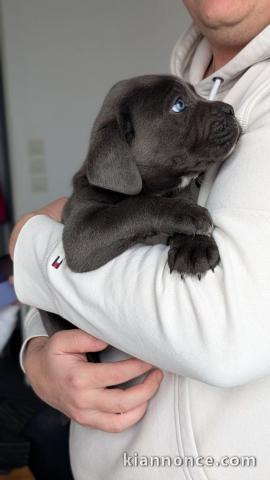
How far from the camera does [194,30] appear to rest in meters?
1.42

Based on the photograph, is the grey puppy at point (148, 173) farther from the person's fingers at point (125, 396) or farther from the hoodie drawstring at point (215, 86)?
the person's fingers at point (125, 396)

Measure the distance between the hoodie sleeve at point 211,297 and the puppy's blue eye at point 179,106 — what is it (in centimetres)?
32

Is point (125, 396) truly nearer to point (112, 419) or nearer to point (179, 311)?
point (112, 419)

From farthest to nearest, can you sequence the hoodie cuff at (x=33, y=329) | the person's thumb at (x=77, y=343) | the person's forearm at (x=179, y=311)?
the hoodie cuff at (x=33, y=329) → the person's thumb at (x=77, y=343) → the person's forearm at (x=179, y=311)

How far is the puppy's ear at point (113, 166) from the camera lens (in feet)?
3.68

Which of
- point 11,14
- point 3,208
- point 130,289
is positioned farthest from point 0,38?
point 130,289

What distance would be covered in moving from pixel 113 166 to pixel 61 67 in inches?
104

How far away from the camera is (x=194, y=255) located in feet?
2.92

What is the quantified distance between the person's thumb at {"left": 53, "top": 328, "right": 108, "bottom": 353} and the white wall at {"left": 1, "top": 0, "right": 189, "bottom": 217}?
253 centimetres

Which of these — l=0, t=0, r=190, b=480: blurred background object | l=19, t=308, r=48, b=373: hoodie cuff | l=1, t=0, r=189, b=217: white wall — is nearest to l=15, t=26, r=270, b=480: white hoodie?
l=19, t=308, r=48, b=373: hoodie cuff

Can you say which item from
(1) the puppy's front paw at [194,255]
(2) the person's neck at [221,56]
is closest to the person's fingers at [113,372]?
(1) the puppy's front paw at [194,255]

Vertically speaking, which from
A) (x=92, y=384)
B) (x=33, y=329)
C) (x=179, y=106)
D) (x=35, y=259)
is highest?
(x=179, y=106)

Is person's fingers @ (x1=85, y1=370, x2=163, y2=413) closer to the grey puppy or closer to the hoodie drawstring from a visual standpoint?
the grey puppy

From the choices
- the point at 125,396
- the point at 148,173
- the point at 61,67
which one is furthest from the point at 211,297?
the point at 61,67
